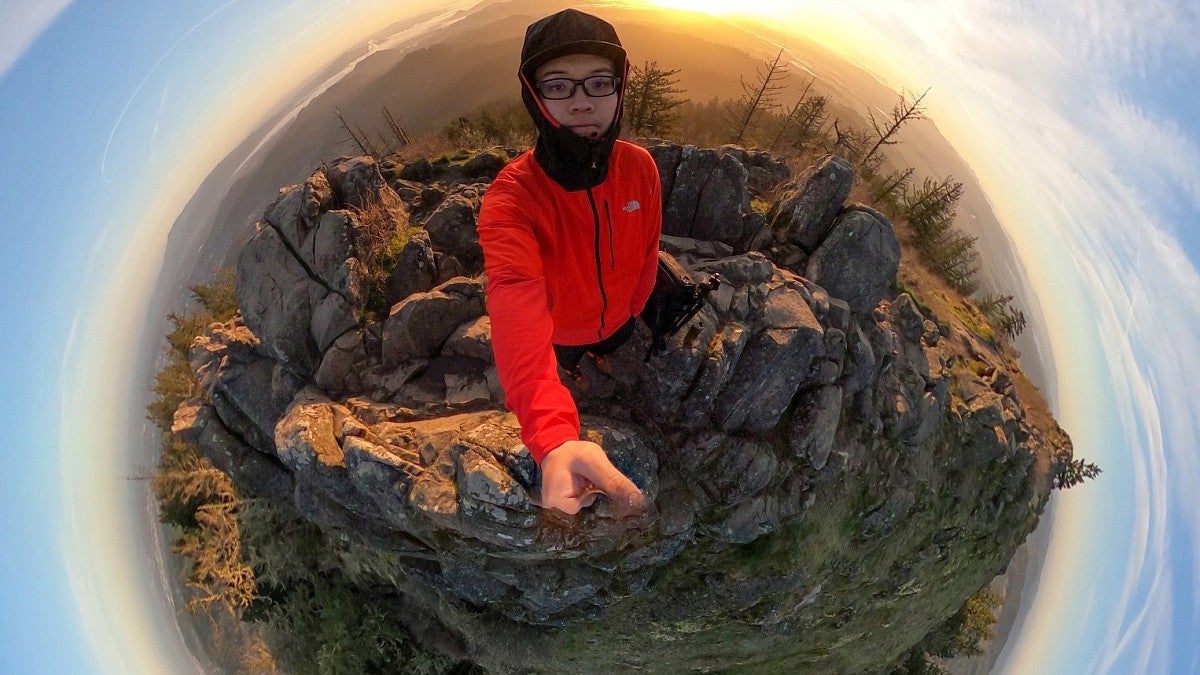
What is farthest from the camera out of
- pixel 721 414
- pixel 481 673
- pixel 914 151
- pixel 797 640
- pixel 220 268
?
pixel 914 151

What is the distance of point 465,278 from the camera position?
7.02 meters

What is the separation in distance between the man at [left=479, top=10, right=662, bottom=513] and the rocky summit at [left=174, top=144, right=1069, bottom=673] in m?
3.10

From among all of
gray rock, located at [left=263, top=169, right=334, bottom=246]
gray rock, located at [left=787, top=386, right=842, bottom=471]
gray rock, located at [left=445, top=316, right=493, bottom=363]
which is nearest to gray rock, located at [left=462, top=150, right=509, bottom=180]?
gray rock, located at [left=263, top=169, right=334, bottom=246]

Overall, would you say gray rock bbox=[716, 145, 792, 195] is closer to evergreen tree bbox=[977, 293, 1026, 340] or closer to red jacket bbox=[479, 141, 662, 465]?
red jacket bbox=[479, 141, 662, 465]

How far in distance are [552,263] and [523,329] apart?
89cm

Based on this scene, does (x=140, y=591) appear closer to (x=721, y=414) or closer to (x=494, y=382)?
(x=494, y=382)

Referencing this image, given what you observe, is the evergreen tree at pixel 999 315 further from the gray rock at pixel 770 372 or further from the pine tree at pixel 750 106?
the gray rock at pixel 770 372

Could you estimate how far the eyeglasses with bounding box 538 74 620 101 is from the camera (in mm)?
2586

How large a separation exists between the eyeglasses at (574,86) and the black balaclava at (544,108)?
0.07m

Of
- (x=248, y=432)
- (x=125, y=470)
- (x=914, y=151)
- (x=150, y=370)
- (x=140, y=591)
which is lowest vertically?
(x=140, y=591)

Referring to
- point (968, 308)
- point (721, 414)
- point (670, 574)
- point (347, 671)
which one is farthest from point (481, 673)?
point (968, 308)

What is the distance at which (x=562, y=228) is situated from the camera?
304 cm

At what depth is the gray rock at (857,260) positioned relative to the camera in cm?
748

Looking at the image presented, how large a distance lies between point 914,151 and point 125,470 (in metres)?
28.2
